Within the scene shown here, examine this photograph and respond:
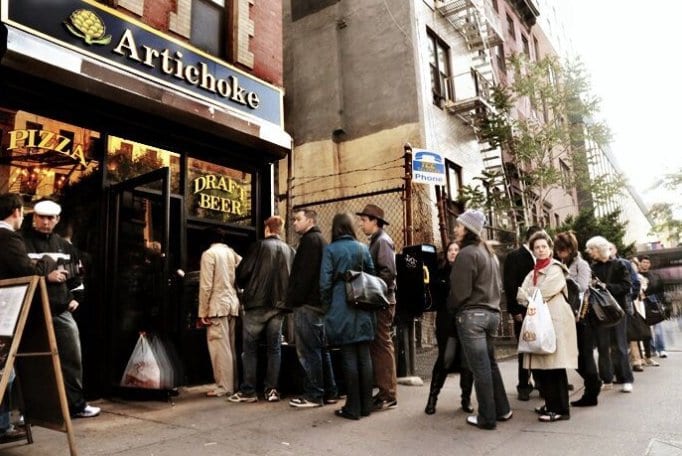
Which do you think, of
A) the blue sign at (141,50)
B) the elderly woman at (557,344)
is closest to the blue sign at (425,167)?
the blue sign at (141,50)

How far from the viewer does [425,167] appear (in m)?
8.45

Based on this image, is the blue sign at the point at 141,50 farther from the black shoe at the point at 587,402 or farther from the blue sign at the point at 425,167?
the black shoe at the point at 587,402

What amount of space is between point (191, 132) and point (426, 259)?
3874 millimetres

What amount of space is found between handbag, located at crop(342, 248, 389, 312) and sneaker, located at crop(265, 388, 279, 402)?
1.66 meters

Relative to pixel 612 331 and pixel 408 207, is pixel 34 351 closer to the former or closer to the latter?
pixel 408 207

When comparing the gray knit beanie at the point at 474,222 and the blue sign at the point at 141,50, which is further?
the blue sign at the point at 141,50

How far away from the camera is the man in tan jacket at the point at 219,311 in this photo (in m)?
6.02

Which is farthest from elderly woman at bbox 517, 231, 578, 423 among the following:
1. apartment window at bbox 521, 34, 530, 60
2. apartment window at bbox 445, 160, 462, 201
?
apartment window at bbox 521, 34, 530, 60

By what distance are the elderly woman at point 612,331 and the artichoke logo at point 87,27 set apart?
670 centimetres

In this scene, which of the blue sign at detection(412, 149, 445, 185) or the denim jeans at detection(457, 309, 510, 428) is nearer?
the denim jeans at detection(457, 309, 510, 428)

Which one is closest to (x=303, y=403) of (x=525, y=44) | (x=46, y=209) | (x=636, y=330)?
(x=46, y=209)

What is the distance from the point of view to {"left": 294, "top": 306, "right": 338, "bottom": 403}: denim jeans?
5.23 m

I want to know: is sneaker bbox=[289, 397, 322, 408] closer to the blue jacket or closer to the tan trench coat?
the blue jacket

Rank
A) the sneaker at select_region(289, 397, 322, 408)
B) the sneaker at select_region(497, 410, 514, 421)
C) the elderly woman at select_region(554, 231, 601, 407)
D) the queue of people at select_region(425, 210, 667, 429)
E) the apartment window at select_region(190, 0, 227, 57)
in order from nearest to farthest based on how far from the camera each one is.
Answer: the queue of people at select_region(425, 210, 667, 429)
the sneaker at select_region(497, 410, 514, 421)
the elderly woman at select_region(554, 231, 601, 407)
the sneaker at select_region(289, 397, 322, 408)
the apartment window at select_region(190, 0, 227, 57)
